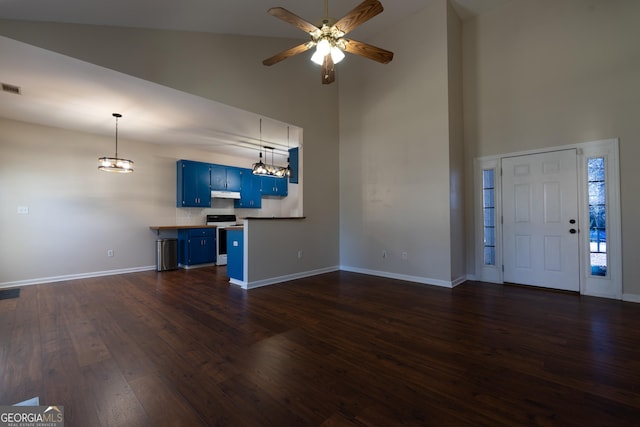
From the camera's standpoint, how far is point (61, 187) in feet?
16.3

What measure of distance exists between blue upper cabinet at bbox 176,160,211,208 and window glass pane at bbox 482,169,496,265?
593 cm

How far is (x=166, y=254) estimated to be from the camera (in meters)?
5.89

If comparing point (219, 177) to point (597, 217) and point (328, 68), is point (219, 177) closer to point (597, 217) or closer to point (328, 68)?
point (328, 68)

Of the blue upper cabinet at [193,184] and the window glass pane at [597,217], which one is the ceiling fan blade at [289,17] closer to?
the window glass pane at [597,217]

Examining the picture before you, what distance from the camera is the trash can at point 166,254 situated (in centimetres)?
582

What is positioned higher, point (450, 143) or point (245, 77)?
point (245, 77)

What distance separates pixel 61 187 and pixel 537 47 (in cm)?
833

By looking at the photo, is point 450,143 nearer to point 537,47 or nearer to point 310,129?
point 537,47

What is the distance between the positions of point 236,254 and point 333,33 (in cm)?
345

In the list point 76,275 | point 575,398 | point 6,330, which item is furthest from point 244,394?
point 76,275

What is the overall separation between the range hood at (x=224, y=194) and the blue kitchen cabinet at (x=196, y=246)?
99 cm

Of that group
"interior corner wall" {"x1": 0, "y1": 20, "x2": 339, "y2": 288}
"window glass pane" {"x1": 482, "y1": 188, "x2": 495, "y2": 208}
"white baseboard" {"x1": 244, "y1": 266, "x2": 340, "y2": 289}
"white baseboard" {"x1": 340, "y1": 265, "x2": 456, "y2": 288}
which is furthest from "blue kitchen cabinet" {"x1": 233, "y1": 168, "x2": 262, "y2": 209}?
"window glass pane" {"x1": 482, "y1": 188, "x2": 495, "y2": 208}

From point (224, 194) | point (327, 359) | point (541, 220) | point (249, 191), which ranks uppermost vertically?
point (249, 191)

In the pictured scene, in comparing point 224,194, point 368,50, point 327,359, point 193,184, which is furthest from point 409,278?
point 193,184
